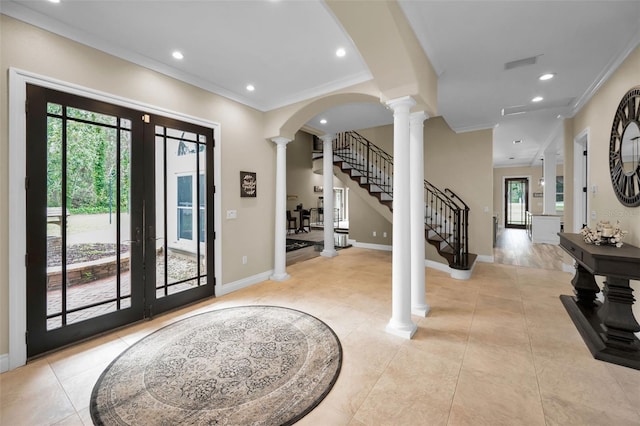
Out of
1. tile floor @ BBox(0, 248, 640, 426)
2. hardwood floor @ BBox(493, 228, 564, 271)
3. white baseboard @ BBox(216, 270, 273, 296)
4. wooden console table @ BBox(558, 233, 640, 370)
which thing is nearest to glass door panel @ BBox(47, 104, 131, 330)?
tile floor @ BBox(0, 248, 640, 426)

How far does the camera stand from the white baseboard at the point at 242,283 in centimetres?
399

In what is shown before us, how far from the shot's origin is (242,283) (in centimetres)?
429

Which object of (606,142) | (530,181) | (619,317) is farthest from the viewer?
(530,181)

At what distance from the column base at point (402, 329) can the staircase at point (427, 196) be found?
2.45m

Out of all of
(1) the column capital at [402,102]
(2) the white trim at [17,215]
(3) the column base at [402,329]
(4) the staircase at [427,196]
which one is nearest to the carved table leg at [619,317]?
(3) the column base at [402,329]

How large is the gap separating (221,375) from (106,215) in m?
2.13

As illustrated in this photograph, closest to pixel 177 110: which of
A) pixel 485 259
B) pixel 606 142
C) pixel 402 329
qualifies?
pixel 402 329

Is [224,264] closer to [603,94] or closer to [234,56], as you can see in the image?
[234,56]

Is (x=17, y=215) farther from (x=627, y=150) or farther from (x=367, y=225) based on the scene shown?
(x=367, y=225)

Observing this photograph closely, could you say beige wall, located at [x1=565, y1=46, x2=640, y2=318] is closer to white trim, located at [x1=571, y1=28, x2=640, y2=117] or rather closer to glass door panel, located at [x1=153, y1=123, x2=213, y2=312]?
white trim, located at [x1=571, y1=28, x2=640, y2=117]

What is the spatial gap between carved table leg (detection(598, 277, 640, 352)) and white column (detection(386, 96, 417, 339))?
1.69 meters

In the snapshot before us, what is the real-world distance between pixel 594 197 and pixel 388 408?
168 inches

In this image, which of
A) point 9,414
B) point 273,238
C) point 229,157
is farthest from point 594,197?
point 9,414

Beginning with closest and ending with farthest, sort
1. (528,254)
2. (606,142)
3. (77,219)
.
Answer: (77,219), (606,142), (528,254)
